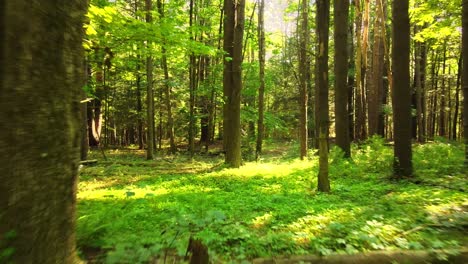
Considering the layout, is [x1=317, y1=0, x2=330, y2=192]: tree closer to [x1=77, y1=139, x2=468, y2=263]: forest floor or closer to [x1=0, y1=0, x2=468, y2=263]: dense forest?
[x1=0, y1=0, x2=468, y2=263]: dense forest

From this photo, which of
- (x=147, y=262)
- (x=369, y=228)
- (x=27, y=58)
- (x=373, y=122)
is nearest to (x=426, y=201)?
(x=369, y=228)

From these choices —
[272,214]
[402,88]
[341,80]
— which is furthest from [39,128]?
[341,80]

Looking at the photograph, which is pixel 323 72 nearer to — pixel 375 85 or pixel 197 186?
pixel 197 186

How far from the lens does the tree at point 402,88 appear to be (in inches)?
344

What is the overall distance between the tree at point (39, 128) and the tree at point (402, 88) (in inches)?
330

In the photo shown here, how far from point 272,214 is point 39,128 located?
4.31 m

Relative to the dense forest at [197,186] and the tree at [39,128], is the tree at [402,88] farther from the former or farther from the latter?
the tree at [39,128]

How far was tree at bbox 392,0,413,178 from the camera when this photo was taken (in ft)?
28.6

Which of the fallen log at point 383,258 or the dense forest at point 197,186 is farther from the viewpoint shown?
the fallen log at point 383,258

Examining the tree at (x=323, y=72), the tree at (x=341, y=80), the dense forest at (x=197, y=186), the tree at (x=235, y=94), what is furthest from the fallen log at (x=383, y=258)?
the tree at (x=341, y=80)

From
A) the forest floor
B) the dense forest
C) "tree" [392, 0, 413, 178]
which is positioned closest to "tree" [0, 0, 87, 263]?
the dense forest

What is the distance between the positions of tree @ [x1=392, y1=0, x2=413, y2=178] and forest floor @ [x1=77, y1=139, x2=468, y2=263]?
544 mm

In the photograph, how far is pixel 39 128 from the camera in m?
2.53

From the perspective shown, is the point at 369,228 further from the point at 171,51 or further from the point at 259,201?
the point at 171,51
